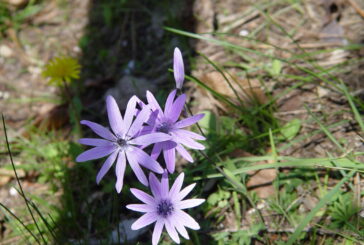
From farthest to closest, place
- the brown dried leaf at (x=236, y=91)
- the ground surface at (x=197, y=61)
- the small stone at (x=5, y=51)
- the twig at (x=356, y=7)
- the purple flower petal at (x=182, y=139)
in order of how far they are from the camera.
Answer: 1. the small stone at (x=5, y=51)
2. the twig at (x=356, y=7)
3. the brown dried leaf at (x=236, y=91)
4. the ground surface at (x=197, y=61)
5. the purple flower petal at (x=182, y=139)

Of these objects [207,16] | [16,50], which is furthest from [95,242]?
[16,50]

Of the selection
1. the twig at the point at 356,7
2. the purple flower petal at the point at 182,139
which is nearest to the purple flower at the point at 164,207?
the purple flower petal at the point at 182,139

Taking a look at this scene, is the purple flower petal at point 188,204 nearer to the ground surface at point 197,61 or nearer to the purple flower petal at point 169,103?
the purple flower petal at point 169,103

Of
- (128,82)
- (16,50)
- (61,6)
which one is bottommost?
(128,82)

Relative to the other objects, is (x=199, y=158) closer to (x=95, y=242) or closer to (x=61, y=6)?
(x=95, y=242)

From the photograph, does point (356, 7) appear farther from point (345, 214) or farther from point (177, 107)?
point (177, 107)

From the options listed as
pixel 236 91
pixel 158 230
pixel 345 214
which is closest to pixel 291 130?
pixel 236 91
